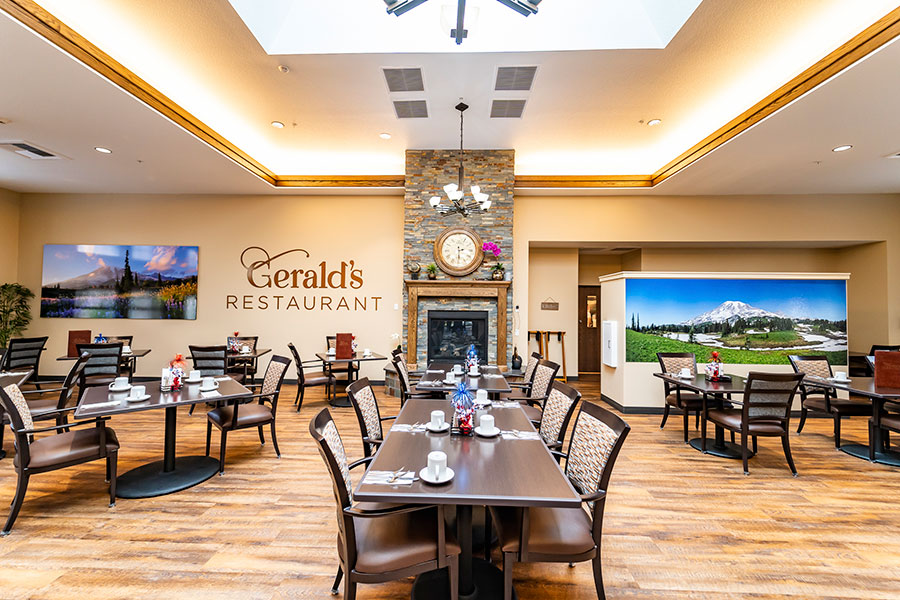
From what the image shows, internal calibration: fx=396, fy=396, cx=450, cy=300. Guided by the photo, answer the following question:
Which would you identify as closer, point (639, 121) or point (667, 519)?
point (667, 519)

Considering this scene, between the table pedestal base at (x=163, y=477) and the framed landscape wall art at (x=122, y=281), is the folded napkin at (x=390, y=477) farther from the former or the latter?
the framed landscape wall art at (x=122, y=281)

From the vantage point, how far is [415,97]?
186 inches

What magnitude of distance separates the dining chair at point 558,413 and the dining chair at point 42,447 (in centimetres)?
318

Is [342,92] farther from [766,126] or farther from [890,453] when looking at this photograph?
[890,453]

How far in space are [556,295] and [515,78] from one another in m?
4.68

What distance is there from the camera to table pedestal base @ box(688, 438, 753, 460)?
408 centimetres

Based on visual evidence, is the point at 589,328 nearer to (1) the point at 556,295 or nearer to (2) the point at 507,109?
(1) the point at 556,295

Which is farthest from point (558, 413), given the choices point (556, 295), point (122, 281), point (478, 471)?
point (122, 281)

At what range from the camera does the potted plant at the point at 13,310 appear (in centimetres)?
697

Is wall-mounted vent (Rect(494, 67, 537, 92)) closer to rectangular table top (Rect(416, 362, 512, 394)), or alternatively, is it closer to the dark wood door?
rectangular table top (Rect(416, 362, 512, 394))

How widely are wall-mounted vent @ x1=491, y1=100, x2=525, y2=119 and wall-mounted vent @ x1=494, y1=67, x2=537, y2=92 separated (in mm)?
309

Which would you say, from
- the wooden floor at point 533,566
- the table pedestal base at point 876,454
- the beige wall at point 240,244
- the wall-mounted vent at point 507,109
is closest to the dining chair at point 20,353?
the beige wall at point 240,244

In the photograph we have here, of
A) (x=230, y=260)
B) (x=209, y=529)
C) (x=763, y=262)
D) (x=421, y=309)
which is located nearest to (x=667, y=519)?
(x=209, y=529)

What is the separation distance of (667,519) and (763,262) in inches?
276
